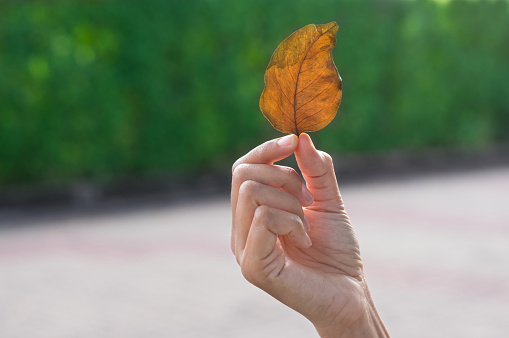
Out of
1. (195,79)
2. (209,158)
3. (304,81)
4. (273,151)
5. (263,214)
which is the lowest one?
(209,158)

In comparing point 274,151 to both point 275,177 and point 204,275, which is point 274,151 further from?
point 204,275

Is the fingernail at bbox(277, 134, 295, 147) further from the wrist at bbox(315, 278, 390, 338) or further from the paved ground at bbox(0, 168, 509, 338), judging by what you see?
the paved ground at bbox(0, 168, 509, 338)

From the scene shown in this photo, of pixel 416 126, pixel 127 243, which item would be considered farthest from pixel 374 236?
pixel 416 126

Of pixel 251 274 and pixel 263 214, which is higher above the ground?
pixel 263 214

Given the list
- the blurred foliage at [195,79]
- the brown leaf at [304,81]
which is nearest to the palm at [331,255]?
the brown leaf at [304,81]

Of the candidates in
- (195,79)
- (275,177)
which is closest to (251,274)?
(275,177)

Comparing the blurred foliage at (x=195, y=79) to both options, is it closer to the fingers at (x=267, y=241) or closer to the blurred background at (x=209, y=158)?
the blurred background at (x=209, y=158)
